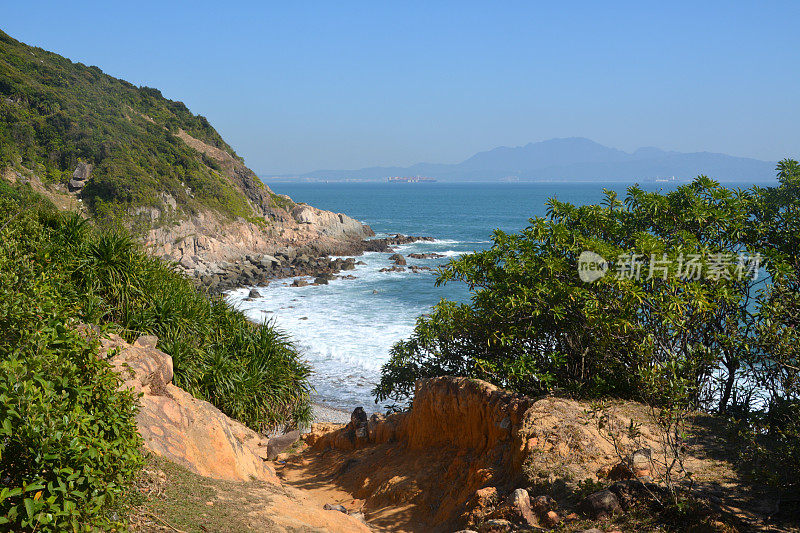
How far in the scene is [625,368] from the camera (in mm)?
9000

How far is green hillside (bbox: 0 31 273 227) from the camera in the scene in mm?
43500

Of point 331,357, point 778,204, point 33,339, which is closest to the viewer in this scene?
point 33,339

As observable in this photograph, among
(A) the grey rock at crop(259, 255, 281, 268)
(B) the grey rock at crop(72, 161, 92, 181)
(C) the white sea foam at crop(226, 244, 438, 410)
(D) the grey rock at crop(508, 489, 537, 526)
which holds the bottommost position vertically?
(C) the white sea foam at crop(226, 244, 438, 410)

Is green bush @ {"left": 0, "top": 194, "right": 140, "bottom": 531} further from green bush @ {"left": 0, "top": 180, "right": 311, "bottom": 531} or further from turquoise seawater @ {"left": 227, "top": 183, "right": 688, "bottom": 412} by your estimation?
turquoise seawater @ {"left": 227, "top": 183, "right": 688, "bottom": 412}

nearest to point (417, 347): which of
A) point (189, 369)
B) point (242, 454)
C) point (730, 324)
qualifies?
point (242, 454)

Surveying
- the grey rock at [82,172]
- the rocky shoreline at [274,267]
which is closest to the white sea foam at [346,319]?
the rocky shoreline at [274,267]

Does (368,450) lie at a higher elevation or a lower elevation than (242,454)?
lower

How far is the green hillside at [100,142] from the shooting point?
43.5m

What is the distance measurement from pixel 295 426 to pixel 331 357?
47.1ft

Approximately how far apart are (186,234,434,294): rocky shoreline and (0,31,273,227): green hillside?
583 centimetres

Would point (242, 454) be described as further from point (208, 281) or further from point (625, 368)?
point (208, 281)

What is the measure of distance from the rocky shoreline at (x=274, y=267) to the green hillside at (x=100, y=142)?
5.83 meters

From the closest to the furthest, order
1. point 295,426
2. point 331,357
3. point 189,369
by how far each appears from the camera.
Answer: point 189,369 < point 295,426 < point 331,357

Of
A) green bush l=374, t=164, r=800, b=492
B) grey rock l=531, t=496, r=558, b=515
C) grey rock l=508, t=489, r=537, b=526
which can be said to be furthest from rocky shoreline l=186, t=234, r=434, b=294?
grey rock l=531, t=496, r=558, b=515
